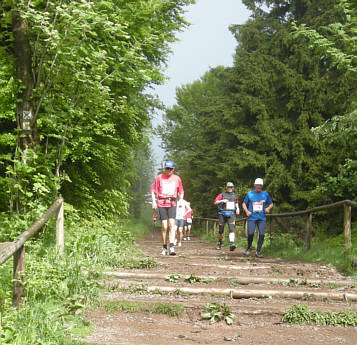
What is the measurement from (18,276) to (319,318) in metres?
2.99

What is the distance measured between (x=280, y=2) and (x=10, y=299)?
909 inches

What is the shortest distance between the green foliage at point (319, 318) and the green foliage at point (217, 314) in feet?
1.83

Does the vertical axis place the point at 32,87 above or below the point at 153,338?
above

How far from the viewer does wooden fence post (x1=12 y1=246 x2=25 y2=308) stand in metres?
4.10

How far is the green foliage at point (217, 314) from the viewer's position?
4382 mm

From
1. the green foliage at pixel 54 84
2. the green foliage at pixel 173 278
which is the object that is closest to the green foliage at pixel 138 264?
the green foliage at pixel 173 278

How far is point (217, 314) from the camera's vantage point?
4.43 metres

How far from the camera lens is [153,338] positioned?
12.8 ft

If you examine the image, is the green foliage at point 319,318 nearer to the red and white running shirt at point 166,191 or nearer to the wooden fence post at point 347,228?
the wooden fence post at point 347,228

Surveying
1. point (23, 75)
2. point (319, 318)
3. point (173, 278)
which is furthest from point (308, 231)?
point (23, 75)

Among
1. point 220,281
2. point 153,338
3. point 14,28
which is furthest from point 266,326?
point 14,28

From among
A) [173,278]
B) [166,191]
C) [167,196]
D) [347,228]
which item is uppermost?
[166,191]

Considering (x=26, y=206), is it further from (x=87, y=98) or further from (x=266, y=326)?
(x=266, y=326)

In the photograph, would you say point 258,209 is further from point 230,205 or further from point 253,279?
point 253,279
